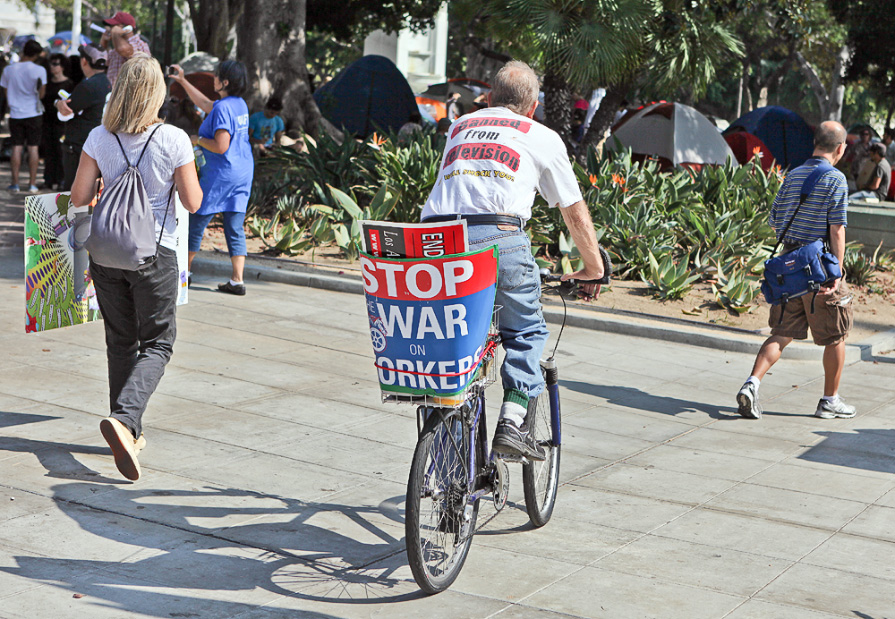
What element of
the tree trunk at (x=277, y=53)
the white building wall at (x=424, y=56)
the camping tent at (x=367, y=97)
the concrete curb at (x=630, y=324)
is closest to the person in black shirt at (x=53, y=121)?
the tree trunk at (x=277, y=53)

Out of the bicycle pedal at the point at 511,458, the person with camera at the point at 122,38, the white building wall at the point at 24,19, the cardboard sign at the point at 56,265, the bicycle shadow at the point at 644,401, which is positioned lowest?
the bicycle shadow at the point at 644,401

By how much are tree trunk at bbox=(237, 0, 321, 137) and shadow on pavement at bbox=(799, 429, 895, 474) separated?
12.7m

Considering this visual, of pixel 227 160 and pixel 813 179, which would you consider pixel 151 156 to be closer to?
pixel 227 160

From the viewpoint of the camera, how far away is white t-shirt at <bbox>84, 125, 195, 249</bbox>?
5.14 m

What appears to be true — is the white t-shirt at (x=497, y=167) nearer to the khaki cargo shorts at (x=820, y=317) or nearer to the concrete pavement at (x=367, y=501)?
the concrete pavement at (x=367, y=501)

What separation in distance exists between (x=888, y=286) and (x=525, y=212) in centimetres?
939

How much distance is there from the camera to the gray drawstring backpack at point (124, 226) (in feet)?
16.4

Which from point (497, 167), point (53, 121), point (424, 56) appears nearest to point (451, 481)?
point (497, 167)

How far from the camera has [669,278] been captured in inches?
422

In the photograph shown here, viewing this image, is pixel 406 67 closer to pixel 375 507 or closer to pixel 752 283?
pixel 752 283

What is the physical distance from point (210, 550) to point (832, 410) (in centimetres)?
467

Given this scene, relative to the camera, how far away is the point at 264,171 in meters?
15.4

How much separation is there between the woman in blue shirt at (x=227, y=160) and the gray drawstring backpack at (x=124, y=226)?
3.85m

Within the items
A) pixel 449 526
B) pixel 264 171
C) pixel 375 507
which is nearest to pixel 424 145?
pixel 264 171
